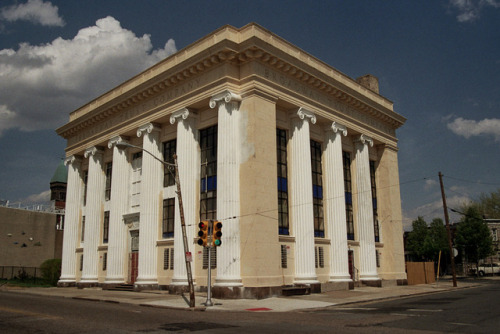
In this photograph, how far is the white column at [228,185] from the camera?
25844 mm

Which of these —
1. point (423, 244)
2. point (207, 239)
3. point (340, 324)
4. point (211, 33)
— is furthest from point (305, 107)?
point (423, 244)

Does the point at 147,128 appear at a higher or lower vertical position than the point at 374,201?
higher

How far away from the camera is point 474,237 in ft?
204

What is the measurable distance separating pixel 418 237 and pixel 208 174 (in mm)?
54115

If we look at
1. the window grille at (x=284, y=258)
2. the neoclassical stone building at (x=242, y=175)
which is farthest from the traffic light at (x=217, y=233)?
the window grille at (x=284, y=258)

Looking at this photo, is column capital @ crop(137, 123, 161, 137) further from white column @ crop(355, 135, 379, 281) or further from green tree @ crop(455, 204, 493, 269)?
green tree @ crop(455, 204, 493, 269)

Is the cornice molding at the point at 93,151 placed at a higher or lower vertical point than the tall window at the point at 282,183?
higher

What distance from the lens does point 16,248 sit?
2149 inches

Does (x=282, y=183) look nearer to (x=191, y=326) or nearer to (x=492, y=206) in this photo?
(x=191, y=326)

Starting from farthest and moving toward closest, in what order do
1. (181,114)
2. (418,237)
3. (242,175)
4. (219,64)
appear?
(418,237) < (181,114) < (219,64) < (242,175)

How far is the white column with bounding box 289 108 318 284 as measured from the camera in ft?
95.9

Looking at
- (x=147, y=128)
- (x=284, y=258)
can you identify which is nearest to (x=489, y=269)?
(x=284, y=258)

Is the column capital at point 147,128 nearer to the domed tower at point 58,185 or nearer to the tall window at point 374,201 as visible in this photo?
the tall window at point 374,201

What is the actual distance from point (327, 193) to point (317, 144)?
392 centimetres
